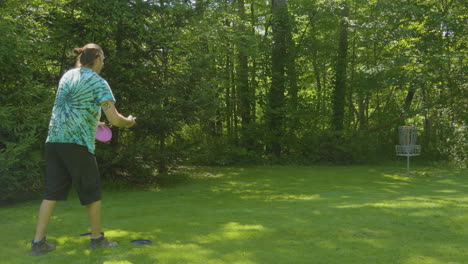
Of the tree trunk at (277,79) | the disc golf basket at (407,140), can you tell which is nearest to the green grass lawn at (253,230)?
the disc golf basket at (407,140)

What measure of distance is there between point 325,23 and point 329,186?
9.57m

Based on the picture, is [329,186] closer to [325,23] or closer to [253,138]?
[253,138]

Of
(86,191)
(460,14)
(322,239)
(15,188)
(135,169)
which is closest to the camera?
(86,191)

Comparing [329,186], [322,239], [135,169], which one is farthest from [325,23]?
[322,239]

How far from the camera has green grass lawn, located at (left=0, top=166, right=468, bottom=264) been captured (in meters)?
3.77

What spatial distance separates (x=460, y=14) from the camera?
1571cm

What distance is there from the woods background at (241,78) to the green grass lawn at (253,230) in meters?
1.79

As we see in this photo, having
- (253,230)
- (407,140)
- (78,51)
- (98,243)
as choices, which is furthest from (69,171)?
(407,140)

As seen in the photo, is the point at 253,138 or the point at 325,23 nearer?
the point at 253,138

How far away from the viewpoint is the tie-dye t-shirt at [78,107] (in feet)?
12.5

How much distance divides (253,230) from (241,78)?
1300cm

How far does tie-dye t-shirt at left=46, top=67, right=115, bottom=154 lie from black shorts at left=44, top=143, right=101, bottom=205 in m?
0.07

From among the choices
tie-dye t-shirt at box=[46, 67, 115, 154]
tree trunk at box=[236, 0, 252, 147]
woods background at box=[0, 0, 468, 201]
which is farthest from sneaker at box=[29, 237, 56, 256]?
tree trunk at box=[236, 0, 252, 147]

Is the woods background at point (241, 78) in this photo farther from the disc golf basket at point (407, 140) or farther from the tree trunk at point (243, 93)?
the disc golf basket at point (407, 140)
